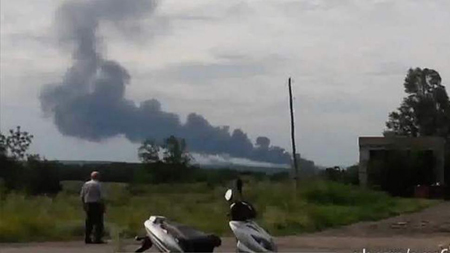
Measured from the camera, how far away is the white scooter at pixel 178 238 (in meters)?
10.2

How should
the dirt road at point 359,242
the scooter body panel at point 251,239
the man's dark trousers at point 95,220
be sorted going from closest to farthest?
the scooter body panel at point 251,239 < the dirt road at point 359,242 < the man's dark trousers at point 95,220

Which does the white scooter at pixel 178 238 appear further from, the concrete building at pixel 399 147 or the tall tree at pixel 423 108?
the tall tree at pixel 423 108

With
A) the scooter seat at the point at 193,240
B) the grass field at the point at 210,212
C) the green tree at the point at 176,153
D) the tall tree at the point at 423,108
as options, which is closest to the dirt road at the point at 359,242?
the grass field at the point at 210,212

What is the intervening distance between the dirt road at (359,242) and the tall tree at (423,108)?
62.7 meters

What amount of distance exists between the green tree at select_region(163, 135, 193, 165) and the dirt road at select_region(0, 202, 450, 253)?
3335cm

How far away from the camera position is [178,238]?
10.4 meters

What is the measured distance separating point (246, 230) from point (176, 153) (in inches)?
2208

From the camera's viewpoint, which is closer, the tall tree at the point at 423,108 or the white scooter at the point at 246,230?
the white scooter at the point at 246,230

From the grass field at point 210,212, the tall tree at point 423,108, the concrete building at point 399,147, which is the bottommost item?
the grass field at point 210,212

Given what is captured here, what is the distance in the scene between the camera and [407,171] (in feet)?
224

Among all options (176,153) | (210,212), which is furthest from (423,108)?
(210,212)

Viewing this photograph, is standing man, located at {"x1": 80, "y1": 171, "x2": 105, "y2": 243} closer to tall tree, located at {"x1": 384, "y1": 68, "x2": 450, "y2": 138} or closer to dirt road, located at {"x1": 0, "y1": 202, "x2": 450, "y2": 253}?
dirt road, located at {"x1": 0, "y1": 202, "x2": 450, "y2": 253}

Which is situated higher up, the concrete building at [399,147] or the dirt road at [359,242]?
the concrete building at [399,147]

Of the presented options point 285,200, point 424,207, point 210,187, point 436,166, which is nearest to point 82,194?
point 285,200
